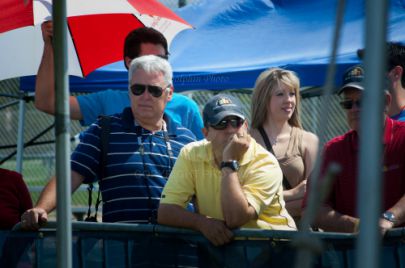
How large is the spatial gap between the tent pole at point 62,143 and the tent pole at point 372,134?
1.13m

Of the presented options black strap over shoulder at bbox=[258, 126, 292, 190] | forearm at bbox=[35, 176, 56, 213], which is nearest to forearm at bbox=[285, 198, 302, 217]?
black strap over shoulder at bbox=[258, 126, 292, 190]

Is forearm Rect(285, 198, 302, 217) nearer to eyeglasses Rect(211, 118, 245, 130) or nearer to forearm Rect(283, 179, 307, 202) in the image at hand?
forearm Rect(283, 179, 307, 202)

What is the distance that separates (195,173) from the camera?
394 centimetres

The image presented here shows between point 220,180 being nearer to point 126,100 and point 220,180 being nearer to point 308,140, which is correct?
point 126,100

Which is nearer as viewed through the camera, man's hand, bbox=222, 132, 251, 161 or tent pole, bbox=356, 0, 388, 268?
tent pole, bbox=356, 0, 388, 268

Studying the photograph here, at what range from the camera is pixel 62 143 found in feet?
8.30

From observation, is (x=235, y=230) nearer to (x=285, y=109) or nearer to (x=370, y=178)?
(x=285, y=109)

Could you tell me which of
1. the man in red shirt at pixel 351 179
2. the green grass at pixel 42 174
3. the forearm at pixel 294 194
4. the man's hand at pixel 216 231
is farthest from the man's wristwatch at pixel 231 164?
the green grass at pixel 42 174

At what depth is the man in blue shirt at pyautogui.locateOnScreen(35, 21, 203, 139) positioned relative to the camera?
4734 millimetres

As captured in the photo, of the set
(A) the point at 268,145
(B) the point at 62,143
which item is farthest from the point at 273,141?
(B) the point at 62,143

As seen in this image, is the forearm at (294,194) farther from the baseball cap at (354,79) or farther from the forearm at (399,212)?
the forearm at (399,212)

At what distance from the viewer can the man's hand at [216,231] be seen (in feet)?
12.4

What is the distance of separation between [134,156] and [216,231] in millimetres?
637

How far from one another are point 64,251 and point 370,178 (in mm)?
1216
